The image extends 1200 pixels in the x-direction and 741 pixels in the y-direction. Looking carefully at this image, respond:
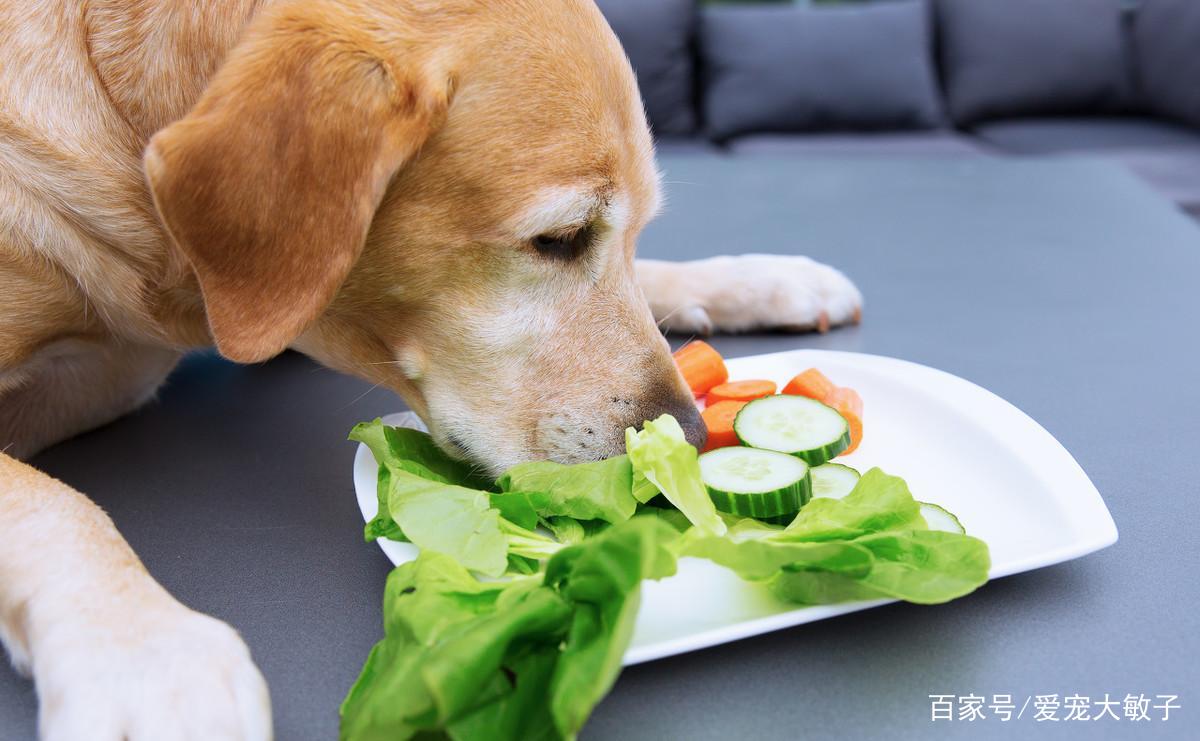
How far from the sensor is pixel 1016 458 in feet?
3.65

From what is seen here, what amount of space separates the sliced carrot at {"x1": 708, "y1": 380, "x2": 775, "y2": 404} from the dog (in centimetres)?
13

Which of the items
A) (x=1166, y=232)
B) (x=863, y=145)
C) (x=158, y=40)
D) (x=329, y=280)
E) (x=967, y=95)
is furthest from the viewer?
(x=967, y=95)

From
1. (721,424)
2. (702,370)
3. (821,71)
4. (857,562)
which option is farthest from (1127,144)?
(857,562)

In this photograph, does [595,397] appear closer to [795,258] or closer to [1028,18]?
[795,258]

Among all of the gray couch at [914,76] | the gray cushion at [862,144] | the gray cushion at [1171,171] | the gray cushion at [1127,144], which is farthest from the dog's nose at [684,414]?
the gray couch at [914,76]

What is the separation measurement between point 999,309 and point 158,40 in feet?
4.49

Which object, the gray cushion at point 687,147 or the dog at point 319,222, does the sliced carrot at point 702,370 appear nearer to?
the dog at point 319,222

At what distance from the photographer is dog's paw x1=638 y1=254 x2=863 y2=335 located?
68.1 inches

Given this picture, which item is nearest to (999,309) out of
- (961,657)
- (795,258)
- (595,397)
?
(795,258)

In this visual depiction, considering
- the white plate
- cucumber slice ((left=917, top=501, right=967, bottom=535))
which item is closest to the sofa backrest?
the white plate

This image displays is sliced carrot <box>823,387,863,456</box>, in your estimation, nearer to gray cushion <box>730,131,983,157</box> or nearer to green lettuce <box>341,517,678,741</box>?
green lettuce <box>341,517,678,741</box>

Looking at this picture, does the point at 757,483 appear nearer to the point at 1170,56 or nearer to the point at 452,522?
the point at 452,522

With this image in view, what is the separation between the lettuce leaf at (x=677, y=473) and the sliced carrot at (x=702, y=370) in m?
0.36

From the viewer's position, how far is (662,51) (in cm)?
500
